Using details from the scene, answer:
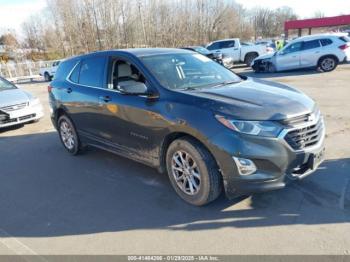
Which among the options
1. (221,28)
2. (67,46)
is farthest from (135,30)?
(221,28)

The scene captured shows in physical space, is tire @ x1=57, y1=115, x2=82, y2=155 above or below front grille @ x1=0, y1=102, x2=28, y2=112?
below

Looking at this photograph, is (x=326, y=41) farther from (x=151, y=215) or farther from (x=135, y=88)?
(x=151, y=215)

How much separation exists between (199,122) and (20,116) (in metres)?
6.47

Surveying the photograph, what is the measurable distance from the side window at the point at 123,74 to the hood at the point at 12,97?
4836mm

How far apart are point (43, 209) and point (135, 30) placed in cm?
4100

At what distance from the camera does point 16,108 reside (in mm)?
8336

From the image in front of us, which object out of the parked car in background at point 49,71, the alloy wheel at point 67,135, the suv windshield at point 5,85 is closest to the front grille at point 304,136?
the alloy wheel at point 67,135

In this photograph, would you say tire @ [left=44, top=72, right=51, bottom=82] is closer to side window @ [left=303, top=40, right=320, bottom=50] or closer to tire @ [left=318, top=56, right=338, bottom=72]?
side window @ [left=303, top=40, right=320, bottom=50]

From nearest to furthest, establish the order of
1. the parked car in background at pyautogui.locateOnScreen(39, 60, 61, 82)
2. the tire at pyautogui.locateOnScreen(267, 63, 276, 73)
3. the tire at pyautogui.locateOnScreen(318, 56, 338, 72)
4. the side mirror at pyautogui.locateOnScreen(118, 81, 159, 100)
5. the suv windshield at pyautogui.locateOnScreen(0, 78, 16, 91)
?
the side mirror at pyautogui.locateOnScreen(118, 81, 159, 100), the suv windshield at pyautogui.locateOnScreen(0, 78, 16, 91), the tire at pyautogui.locateOnScreen(318, 56, 338, 72), the tire at pyautogui.locateOnScreen(267, 63, 276, 73), the parked car in background at pyautogui.locateOnScreen(39, 60, 61, 82)

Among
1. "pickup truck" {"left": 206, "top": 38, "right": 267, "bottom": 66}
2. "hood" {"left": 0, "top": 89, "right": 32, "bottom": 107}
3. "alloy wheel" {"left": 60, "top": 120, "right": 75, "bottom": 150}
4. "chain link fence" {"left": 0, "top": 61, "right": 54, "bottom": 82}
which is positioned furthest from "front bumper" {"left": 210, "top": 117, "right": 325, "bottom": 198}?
"chain link fence" {"left": 0, "top": 61, "right": 54, "bottom": 82}

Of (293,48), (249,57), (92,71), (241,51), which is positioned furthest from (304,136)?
(249,57)

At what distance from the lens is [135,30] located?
A: 4244 centimetres

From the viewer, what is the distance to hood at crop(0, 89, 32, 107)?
8290mm

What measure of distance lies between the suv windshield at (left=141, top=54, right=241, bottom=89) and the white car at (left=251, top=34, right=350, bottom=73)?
12146mm
